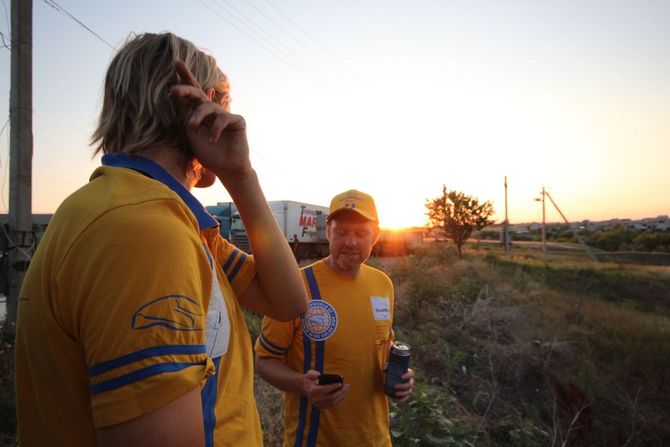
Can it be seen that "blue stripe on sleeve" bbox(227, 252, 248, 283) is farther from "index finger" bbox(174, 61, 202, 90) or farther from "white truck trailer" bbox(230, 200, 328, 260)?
"white truck trailer" bbox(230, 200, 328, 260)

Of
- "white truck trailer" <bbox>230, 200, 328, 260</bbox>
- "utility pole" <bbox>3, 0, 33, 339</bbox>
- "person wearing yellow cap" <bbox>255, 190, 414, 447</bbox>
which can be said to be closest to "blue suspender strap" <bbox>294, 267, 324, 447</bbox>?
"person wearing yellow cap" <bbox>255, 190, 414, 447</bbox>

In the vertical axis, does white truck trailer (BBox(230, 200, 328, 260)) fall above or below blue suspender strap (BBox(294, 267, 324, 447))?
above

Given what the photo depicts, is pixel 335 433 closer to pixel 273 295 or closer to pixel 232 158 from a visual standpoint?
pixel 273 295

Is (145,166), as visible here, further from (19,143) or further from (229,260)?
(19,143)

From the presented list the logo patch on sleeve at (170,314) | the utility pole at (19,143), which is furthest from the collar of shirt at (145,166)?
the utility pole at (19,143)

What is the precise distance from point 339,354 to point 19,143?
18.0 feet

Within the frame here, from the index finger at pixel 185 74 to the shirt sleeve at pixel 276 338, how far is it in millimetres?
1538

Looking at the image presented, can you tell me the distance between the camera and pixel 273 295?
1.26 m

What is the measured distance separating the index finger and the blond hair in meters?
0.05

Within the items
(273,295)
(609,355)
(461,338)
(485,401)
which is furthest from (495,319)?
(273,295)

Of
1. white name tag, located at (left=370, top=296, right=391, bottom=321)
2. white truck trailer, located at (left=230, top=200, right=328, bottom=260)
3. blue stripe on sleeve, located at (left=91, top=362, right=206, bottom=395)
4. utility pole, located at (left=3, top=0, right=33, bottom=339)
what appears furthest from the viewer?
white truck trailer, located at (left=230, top=200, right=328, bottom=260)

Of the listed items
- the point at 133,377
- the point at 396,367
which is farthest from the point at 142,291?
the point at 396,367

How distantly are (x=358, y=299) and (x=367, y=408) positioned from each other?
617 mm

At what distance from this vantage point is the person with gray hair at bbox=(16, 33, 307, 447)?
0.60 meters
